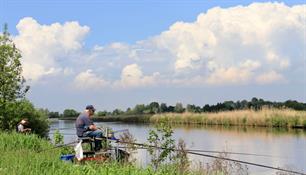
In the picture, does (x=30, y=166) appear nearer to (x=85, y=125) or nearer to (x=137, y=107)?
(x=85, y=125)

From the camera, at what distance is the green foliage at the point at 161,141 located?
1291 cm

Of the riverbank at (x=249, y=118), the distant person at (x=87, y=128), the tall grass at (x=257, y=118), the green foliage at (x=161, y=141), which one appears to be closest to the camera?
the distant person at (x=87, y=128)

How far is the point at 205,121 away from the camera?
4853 centimetres

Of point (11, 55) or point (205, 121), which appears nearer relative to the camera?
point (11, 55)

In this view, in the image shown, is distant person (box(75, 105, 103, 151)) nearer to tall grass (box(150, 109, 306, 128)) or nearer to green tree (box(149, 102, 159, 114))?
tall grass (box(150, 109, 306, 128))

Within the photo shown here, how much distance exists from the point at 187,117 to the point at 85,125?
40558 mm

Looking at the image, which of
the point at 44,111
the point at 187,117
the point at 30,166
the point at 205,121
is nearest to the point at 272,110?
the point at 205,121

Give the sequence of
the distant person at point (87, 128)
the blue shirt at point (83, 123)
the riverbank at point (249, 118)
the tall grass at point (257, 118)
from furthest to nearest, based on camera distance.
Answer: the riverbank at point (249, 118), the tall grass at point (257, 118), the blue shirt at point (83, 123), the distant person at point (87, 128)

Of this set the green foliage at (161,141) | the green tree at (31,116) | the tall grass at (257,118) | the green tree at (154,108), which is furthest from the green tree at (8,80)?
the green tree at (154,108)

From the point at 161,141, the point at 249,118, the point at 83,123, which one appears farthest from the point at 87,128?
the point at 249,118

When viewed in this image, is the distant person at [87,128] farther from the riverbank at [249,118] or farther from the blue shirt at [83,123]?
the riverbank at [249,118]

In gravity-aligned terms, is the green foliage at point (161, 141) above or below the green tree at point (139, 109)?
below

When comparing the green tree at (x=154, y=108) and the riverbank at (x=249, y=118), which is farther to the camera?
the green tree at (x=154, y=108)

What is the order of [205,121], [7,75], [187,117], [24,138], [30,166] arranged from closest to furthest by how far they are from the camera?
[30,166] < [24,138] < [7,75] < [205,121] < [187,117]
